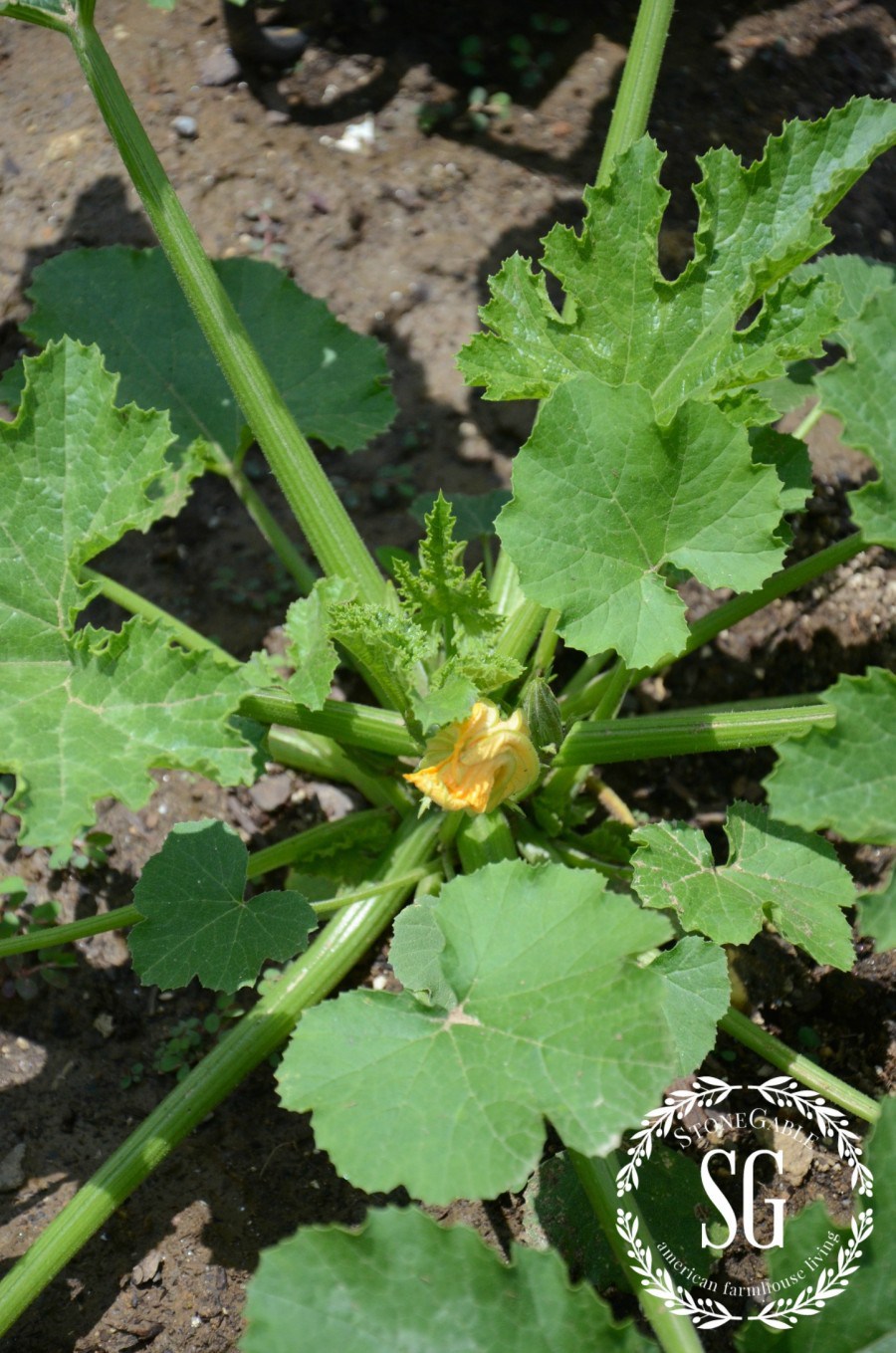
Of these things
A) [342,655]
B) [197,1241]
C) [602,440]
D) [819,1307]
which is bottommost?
[197,1241]

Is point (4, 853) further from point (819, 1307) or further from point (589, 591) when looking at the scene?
point (819, 1307)

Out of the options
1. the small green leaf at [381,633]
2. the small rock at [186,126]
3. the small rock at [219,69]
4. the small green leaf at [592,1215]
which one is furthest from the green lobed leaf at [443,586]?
the small rock at [219,69]

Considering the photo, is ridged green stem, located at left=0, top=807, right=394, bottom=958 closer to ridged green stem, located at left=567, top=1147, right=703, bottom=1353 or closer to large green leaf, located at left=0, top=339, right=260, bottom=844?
large green leaf, located at left=0, top=339, right=260, bottom=844

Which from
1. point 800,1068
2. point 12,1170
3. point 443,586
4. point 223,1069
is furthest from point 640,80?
point 12,1170

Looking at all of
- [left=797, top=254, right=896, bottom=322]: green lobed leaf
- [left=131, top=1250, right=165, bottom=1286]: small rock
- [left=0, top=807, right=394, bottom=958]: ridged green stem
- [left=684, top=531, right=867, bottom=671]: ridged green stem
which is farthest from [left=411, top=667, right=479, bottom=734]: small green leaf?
[left=797, top=254, right=896, bottom=322]: green lobed leaf

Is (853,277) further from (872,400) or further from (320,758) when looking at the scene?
(320,758)

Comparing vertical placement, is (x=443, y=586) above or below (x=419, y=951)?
above

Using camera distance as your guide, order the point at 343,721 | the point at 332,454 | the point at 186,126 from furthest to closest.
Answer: the point at 186,126
the point at 332,454
the point at 343,721

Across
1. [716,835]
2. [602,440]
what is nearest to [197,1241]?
[716,835]
